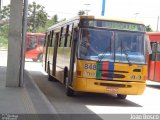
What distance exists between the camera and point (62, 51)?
18.3 meters

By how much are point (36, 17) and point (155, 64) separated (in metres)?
65.0

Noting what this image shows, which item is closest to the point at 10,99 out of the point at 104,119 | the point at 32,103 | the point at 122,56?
the point at 32,103

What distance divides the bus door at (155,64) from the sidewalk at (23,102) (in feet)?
28.3

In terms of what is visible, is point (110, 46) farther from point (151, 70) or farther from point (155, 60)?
point (151, 70)

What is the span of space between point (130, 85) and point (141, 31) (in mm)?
1781

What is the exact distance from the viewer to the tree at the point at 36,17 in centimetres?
8581

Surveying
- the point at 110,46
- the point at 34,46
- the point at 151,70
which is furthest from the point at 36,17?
the point at 110,46

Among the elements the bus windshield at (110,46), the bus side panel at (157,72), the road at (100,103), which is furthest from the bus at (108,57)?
the bus side panel at (157,72)

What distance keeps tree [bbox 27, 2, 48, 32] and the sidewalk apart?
232 ft

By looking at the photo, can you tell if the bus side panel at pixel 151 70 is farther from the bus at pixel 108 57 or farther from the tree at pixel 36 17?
the tree at pixel 36 17

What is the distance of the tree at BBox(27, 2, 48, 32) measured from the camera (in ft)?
282

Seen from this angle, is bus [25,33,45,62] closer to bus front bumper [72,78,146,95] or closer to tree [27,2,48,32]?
bus front bumper [72,78,146,95]

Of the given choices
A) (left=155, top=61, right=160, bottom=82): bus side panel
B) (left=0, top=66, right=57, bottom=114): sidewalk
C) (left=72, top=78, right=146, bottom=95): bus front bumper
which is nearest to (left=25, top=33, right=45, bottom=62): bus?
(left=155, top=61, right=160, bottom=82): bus side panel

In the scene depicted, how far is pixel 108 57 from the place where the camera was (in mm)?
14672
